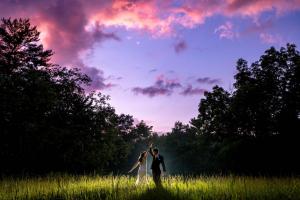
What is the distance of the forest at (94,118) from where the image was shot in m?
38.7

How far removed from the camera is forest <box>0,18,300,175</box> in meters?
38.7

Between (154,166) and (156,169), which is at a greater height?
(154,166)

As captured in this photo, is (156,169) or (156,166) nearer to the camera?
(156,169)

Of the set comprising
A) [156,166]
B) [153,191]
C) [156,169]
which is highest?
[156,166]

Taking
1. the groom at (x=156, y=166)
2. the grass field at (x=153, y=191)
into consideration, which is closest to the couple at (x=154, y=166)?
the groom at (x=156, y=166)

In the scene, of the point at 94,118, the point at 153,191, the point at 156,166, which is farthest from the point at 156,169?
the point at 94,118

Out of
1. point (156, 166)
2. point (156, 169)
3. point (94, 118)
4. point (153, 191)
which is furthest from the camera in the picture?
point (94, 118)

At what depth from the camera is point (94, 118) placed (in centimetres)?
4794

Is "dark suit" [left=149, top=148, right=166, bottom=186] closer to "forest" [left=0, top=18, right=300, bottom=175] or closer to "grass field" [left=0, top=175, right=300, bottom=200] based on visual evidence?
"grass field" [left=0, top=175, right=300, bottom=200]

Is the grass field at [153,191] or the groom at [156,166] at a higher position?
the groom at [156,166]

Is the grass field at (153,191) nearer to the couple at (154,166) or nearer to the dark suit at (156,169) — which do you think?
the dark suit at (156,169)

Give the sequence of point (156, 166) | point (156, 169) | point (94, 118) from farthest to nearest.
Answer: point (94, 118) < point (156, 166) < point (156, 169)

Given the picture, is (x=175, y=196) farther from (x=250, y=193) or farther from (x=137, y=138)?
(x=137, y=138)

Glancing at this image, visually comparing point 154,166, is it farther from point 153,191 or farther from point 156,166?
point 153,191
